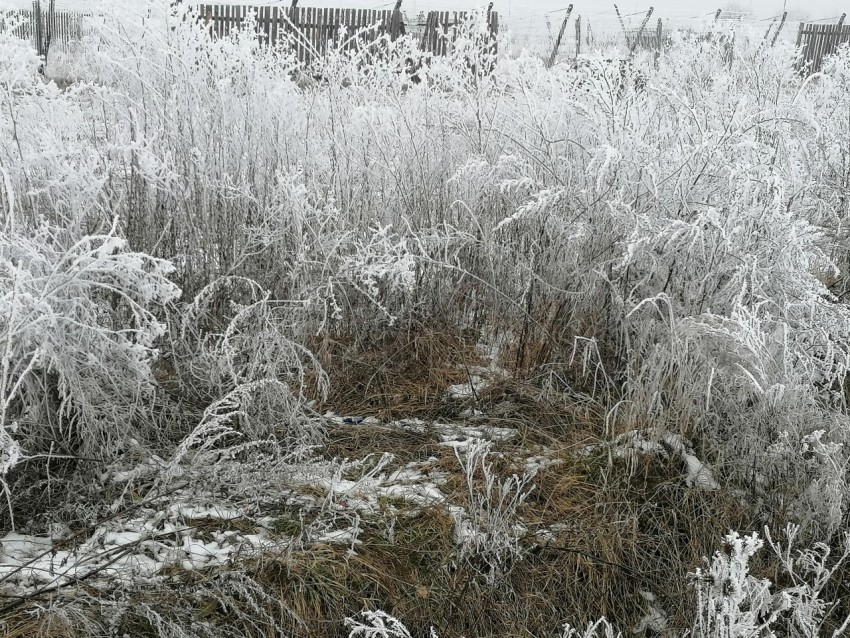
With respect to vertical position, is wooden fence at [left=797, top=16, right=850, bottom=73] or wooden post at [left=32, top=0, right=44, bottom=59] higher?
wooden fence at [left=797, top=16, right=850, bottom=73]

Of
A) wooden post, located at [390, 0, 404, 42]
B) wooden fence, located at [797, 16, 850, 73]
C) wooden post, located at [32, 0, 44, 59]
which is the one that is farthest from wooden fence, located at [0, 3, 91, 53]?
wooden fence, located at [797, 16, 850, 73]

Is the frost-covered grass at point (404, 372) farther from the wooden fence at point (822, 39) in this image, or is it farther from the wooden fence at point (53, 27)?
the wooden fence at point (822, 39)

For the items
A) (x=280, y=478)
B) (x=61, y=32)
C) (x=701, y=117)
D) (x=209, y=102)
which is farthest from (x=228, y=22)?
(x=280, y=478)

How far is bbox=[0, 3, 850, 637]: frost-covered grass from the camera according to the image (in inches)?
78.8

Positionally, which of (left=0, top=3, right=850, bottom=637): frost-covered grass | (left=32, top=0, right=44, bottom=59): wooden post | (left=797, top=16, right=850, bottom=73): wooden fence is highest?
(left=797, top=16, right=850, bottom=73): wooden fence

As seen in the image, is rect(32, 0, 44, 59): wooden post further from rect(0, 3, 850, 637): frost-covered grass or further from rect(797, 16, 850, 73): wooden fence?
rect(797, 16, 850, 73): wooden fence

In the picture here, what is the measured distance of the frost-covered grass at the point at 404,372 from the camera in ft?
6.57

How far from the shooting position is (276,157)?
3.74 metres

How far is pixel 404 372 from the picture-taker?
3.11 m

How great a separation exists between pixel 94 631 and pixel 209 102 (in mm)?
Result: 2711

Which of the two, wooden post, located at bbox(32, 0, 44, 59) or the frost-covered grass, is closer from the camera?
the frost-covered grass

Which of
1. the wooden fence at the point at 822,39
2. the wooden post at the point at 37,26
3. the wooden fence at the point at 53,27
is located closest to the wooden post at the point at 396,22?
the wooden fence at the point at 53,27

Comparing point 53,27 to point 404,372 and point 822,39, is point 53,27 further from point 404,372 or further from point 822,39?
point 822,39

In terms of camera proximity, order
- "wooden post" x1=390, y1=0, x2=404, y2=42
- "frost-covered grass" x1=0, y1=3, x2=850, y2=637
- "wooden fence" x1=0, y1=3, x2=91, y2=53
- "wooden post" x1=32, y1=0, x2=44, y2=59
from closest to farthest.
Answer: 1. "frost-covered grass" x1=0, y1=3, x2=850, y2=637
2. "wooden post" x1=390, y1=0, x2=404, y2=42
3. "wooden post" x1=32, y1=0, x2=44, y2=59
4. "wooden fence" x1=0, y1=3, x2=91, y2=53
